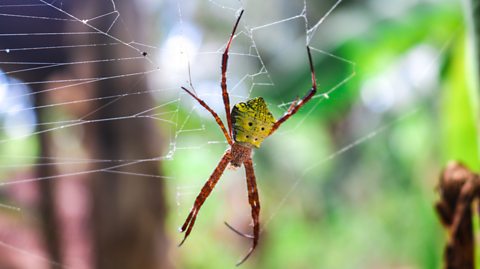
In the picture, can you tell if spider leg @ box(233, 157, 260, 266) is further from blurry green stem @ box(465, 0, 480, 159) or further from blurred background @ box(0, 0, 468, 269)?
blurry green stem @ box(465, 0, 480, 159)

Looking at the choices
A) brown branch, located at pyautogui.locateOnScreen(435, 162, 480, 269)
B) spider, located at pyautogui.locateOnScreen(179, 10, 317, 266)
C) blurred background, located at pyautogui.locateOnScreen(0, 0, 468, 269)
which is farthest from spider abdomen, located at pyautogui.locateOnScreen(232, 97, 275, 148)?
brown branch, located at pyautogui.locateOnScreen(435, 162, 480, 269)

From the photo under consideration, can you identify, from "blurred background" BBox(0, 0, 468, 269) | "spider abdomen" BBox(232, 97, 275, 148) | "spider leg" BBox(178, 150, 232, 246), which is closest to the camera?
"spider abdomen" BBox(232, 97, 275, 148)

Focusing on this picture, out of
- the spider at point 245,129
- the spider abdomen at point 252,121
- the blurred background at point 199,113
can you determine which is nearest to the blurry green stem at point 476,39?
the blurred background at point 199,113

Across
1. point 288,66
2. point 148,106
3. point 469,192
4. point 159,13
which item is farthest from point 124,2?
point 159,13

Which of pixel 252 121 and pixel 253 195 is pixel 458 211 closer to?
pixel 252 121

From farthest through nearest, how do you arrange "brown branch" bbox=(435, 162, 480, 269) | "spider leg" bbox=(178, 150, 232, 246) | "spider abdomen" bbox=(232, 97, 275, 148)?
"spider leg" bbox=(178, 150, 232, 246) → "spider abdomen" bbox=(232, 97, 275, 148) → "brown branch" bbox=(435, 162, 480, 269)

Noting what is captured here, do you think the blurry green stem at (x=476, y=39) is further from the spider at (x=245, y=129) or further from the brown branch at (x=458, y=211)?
the spider at (x=245, y=129)

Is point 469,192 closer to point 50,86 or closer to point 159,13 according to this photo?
point 50,86
